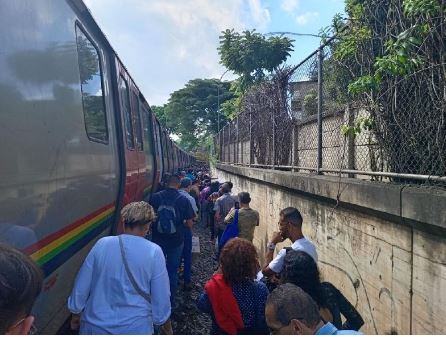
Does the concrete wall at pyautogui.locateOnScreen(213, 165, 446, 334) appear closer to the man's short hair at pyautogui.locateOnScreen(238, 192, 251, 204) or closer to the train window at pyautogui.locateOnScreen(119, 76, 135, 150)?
the man's short hair at pyautogui.locateOnScreen(238, 192, 251, 204)

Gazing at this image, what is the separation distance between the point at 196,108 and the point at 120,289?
132 feet

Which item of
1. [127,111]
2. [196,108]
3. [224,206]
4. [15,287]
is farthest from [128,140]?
[196,108]

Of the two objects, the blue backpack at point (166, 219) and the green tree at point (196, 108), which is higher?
the green tree at point (196, 108)

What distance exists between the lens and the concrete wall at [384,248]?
2.76m

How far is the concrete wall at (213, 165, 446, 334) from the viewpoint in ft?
9.07

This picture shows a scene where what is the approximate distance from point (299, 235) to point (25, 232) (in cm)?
230

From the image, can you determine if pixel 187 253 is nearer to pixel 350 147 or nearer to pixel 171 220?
pixel 171 220

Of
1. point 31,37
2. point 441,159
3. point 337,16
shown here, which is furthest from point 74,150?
point 337,16

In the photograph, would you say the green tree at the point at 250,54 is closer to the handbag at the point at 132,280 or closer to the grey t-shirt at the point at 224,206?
the grey t-shirt at the point at 224,206

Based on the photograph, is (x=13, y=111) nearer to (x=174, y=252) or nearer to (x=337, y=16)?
(x=337, y=16)

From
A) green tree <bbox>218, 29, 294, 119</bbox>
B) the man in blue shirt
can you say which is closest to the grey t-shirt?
the man in blue shirt

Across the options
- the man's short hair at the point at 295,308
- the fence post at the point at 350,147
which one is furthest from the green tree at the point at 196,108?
the man's short hair at the point at 295,308

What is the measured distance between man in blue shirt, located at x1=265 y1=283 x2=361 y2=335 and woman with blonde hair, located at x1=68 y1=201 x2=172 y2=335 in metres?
1.10

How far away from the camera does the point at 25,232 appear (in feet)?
7.29
